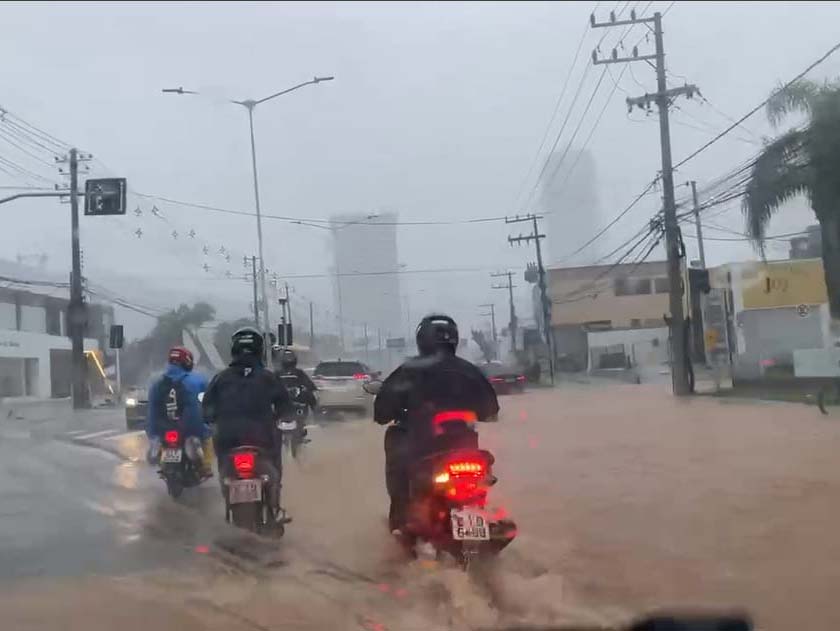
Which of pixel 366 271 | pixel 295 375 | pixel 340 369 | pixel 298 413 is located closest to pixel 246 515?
pixel 298 413

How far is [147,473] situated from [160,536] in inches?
199

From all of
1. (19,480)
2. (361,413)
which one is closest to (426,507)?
(19,480)

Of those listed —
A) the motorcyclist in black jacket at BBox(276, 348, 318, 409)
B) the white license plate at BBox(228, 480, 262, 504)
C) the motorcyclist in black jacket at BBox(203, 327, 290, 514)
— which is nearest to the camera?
the white license plate at BBox(228, 480, 262, 504)

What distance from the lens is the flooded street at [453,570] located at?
625 cm

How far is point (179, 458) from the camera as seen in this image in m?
9.92

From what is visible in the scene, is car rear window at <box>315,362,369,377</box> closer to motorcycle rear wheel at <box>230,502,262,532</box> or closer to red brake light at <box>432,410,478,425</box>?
motorcycle rear wheel at <box>230,502,262,532</box>

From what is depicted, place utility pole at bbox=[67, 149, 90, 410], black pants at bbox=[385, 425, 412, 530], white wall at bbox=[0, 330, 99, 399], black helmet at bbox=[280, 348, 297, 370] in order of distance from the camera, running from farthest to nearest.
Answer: white wall at bbox=[0, 330, 99, 399]
utility pole at bbox=[67, 149, 90, 410]
black helmet at bbox=[280, 348, 297, 370]
black pants at bbox=[385, 425, 412, 530]

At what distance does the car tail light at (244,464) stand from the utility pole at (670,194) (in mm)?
21857

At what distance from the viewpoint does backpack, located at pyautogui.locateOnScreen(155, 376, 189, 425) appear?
32.6 feet

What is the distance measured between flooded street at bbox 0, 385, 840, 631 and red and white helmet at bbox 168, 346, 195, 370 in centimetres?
136

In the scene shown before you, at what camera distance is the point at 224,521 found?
926 centimetres

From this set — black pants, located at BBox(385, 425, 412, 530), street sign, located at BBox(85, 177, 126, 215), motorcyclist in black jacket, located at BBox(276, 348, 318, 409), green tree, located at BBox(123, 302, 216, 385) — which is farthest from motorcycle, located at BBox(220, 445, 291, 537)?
street sign, located at BBox(85, 177, 126, 215)

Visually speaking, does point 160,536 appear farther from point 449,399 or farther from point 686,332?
point 686,332

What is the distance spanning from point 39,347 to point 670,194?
70.0 feet
